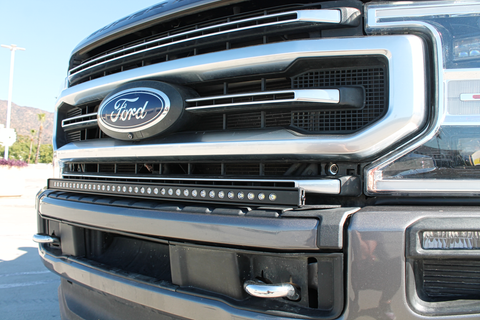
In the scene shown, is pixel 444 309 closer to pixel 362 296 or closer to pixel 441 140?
pixel 362 296

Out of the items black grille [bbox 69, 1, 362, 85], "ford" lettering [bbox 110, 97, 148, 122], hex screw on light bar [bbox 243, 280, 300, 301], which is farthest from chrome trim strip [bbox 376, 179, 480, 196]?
"ford" lettering [bbox 110, 97, 148, 122]

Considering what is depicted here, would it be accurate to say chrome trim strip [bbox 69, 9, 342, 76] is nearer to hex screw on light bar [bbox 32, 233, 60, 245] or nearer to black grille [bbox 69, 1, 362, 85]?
black grille [bbox 69, 1, 362, 85]

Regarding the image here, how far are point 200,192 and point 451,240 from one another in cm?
87

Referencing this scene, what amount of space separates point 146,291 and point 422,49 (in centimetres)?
139

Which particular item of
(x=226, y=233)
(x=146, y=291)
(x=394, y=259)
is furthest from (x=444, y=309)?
(x=146, y=291)

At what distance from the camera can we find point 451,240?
1.05 meters

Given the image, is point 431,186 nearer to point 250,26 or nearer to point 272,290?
point 272,290

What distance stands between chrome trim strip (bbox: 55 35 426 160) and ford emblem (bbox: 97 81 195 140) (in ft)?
0.21

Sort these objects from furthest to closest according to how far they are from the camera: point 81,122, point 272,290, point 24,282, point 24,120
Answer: point 24,120, point 24,282, point 81,122, point 272,290

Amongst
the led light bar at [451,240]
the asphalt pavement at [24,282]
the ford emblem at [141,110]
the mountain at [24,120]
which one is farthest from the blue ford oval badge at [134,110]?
the mountain at [24,120]

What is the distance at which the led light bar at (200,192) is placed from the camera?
123 cm

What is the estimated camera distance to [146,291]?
4.75 feet

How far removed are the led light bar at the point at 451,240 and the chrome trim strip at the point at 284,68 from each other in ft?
1.04

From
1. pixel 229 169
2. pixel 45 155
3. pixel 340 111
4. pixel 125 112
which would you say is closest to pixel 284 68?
pixel 340 111
